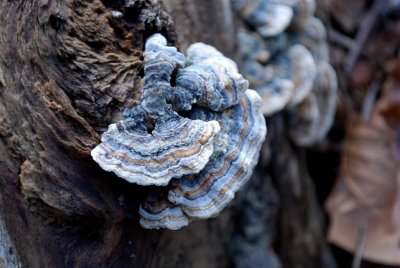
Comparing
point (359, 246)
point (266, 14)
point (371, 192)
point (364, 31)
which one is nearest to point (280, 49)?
point (266, 14)

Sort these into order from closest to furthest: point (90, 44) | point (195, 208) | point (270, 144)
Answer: point (195, 208), point (90, 44), point (270, 144)

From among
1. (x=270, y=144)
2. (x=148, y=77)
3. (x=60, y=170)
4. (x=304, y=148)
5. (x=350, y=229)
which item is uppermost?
(x=148, y=77)

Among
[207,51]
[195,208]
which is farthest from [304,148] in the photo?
[195,208]

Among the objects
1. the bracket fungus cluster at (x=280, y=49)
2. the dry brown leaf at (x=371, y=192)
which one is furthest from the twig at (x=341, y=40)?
the bracket fungus cluster at (x=280, y=49)

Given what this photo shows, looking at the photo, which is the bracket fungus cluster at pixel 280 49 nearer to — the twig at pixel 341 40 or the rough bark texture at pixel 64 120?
the rough bark texture at pixel 64 120

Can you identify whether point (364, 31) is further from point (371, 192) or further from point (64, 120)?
point (64, 120)

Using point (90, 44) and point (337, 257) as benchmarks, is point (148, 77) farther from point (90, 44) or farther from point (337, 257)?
point (337, 257)
